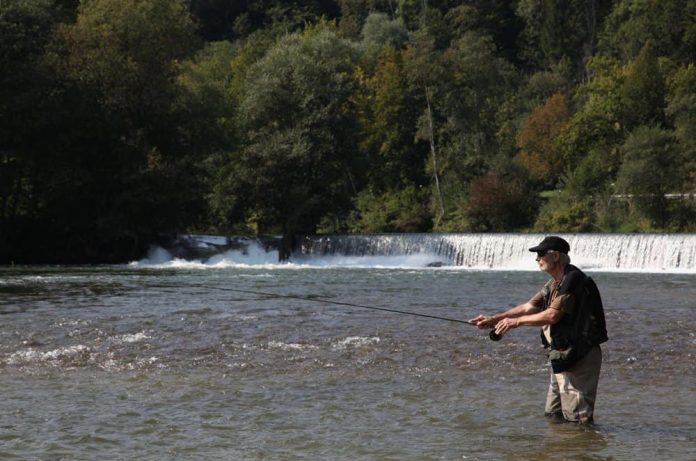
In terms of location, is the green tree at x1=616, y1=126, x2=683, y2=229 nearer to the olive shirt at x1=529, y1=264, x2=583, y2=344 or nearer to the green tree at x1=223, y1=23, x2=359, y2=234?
the green tree at x1=223, y1=23, x2=359, y2=234

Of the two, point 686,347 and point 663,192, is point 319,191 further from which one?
point 686,347

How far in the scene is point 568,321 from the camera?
29.5 feet

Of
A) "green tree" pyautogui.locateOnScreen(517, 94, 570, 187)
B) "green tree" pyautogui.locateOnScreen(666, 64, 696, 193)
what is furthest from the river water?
"green tree" pyautogui.locateOnScreen(517, 94, 570, 187)

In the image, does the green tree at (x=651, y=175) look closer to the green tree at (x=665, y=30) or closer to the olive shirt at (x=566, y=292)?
the green tree at (x=665, y=30)

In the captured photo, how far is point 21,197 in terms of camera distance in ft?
161

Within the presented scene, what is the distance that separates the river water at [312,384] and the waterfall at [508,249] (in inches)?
549

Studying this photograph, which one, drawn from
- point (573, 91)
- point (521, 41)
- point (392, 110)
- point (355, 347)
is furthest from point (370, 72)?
point (355, 347)

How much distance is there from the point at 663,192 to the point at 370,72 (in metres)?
22.8

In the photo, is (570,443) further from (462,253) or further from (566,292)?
(462,253)

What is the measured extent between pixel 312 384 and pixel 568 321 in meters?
3.76

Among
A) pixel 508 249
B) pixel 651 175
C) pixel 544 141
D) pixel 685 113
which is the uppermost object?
pixel 685 113

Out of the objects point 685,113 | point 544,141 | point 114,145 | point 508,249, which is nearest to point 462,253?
point 508,249

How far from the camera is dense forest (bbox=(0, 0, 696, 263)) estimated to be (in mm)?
45906

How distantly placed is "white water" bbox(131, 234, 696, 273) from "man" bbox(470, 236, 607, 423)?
88.8ft
